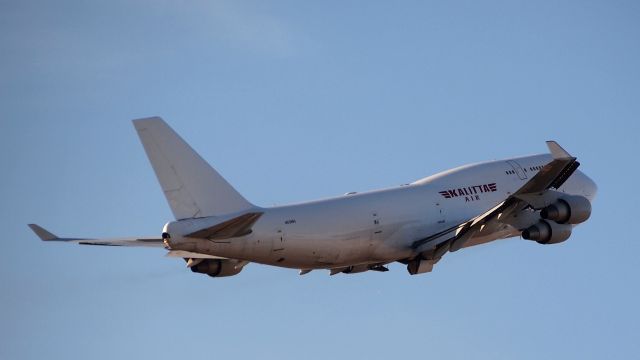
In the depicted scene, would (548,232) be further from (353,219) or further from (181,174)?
(181,174)

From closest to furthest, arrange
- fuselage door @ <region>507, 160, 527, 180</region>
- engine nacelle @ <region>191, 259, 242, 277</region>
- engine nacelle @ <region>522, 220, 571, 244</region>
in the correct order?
1. engine nacelle @ <region>522, 220, 571, 244</region>
2. engine nacelle @ <region>191, 259, 242, 277</region>
3. fuselage door @ <region>507, 160, 527, 180</region>

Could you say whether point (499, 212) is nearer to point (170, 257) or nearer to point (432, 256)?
point (432, 256)

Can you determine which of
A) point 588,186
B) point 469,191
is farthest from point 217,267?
point 588,186

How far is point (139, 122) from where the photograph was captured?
2608 inches

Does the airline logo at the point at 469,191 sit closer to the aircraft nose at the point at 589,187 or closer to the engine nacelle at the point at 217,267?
the aircraft nose at the point at 589,187

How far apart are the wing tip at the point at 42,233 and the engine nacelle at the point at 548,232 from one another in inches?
855

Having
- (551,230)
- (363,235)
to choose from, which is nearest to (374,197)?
(363,235)

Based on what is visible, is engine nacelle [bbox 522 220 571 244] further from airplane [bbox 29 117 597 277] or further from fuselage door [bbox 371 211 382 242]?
fuselage door [bbox 371 211 382 242]

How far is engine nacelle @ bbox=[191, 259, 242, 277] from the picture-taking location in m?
73.6

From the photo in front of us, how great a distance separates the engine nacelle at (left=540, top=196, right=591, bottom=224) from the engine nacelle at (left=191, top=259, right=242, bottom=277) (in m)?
14.9

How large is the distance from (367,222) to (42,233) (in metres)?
14.8

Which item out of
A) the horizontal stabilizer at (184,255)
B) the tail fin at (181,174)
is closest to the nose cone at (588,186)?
the horizontal stabilizer at (184,255)

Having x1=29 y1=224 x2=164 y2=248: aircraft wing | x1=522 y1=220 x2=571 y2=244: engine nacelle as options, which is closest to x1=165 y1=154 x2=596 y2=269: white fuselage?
x1=522 y1=220 x2=571 y2=244: engine nacelle

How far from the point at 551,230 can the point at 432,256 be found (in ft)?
18.8
